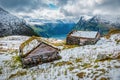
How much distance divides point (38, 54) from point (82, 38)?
1289 inches

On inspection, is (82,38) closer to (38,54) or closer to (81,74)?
(38,54)

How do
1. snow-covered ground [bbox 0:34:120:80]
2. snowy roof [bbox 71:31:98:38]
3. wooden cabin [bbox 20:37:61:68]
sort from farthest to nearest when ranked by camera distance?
1. snowy roof [bbox 71:31:98:38]
2. wooden cabin [bbox 20:37:61:68]
3. snow-covered ground [bbox 0:34:120:80]

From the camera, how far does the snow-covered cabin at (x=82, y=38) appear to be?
82637 millimetres

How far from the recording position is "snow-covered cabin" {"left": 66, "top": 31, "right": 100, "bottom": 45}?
271 ft

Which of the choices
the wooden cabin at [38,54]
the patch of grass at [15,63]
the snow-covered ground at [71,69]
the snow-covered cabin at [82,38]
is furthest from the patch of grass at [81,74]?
the snow-covered cabin at [82,38]

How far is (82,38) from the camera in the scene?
3354 inches

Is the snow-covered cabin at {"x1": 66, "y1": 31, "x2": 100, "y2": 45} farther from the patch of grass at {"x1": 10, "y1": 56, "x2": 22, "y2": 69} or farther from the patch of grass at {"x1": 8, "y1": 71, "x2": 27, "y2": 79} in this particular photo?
the patch of grass at {"x1": 8, "y1": 71, "x2": 27, "y2": 79}

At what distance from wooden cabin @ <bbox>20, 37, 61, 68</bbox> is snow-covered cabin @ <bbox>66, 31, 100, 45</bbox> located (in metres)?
27.9

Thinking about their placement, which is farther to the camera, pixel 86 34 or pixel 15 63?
pixel 86 34

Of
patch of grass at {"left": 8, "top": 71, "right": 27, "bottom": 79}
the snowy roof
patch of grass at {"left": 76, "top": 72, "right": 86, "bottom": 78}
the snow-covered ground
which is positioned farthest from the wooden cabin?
the snowy roof

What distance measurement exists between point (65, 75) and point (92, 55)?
13830mm

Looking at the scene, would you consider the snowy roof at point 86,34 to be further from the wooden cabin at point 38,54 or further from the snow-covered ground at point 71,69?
the wooden cabin at point 38,54

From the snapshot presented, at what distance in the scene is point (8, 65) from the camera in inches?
2313

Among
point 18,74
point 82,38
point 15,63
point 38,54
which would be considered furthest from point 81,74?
point 82,38
